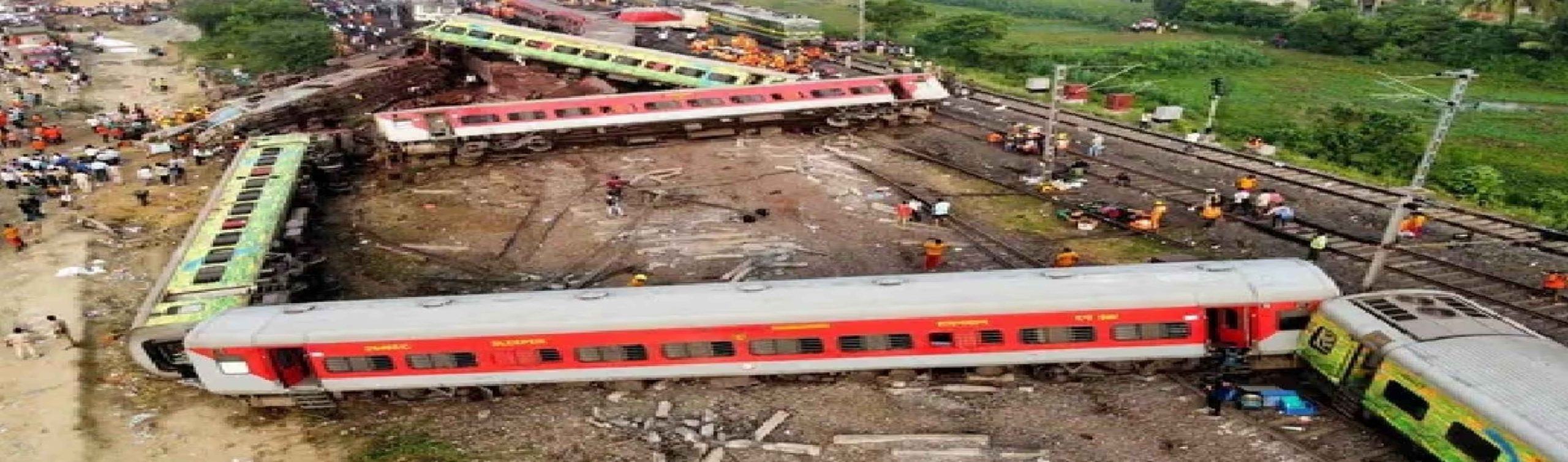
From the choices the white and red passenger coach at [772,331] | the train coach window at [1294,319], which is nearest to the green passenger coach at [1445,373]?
the train coach window at [1294,319]

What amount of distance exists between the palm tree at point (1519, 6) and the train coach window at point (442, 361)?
84.7 m

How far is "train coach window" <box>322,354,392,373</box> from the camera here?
21.5 meters

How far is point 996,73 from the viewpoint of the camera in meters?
65.3

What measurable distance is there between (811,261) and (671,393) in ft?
29.6

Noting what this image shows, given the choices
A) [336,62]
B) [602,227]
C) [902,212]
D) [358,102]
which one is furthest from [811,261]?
[336,62]

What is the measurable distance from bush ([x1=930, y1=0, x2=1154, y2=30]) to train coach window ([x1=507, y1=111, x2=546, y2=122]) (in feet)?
242

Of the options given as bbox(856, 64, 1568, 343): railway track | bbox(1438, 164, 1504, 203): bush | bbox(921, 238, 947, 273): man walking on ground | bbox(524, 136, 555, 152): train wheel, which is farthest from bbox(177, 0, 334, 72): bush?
bbox(1438, 164, 1504, 203): bush

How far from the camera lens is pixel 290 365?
21719 millimetres

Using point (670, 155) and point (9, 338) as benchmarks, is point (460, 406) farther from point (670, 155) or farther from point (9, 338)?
point (670, 155)

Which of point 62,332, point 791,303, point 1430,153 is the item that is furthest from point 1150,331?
point 62,332

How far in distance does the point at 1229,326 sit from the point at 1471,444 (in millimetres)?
5237

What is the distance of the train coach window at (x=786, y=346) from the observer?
2130cm

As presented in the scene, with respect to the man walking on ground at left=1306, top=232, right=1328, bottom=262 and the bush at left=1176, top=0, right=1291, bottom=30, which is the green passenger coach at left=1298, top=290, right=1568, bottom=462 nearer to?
the man walking on ground at left=1306, top=232, right=1328, bottom=262

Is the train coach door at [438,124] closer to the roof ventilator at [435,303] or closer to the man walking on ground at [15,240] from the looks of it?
the man walking on ground at [15,240]
